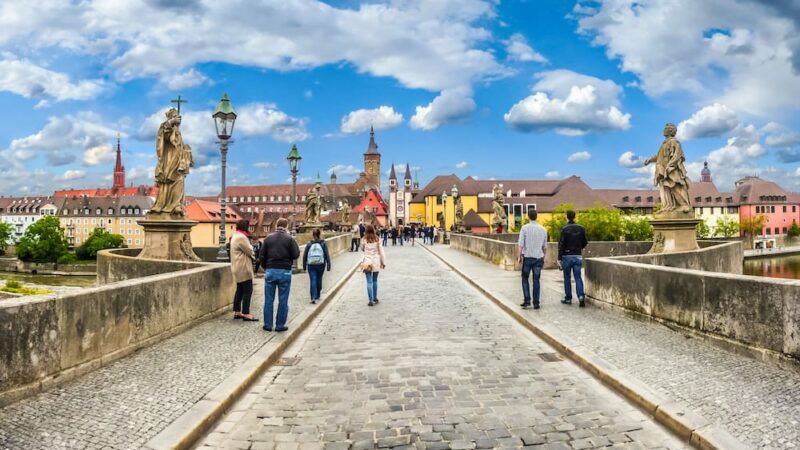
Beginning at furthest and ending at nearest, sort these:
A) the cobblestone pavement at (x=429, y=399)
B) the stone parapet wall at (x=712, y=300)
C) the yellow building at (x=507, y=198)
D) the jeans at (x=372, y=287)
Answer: the yellow building at (x=507, y=198)
the jeans at (x=372, y=287)
the stone parapet wall at (x=712, y=300)
the cobblestone pavement at (x=429, y=399)

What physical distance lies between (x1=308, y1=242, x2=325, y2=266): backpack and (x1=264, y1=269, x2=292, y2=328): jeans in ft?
10.1

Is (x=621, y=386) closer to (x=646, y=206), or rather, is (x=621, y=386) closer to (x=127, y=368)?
(x=127, y=368)

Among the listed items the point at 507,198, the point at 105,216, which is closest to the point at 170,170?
the point at 507,198

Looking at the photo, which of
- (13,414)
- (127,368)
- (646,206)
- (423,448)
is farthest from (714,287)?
(646,206)

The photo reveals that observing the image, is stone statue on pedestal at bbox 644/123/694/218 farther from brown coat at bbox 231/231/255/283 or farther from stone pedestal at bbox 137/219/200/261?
stone pedestal at bbox 137/219/200/261

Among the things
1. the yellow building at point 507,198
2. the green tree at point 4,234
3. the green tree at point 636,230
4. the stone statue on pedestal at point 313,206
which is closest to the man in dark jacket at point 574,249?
the stone statue on pedestal at point 313,206

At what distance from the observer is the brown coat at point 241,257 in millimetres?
8773

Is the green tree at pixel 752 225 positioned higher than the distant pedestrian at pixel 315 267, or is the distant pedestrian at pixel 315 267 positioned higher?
the green tree at pixel 752 225

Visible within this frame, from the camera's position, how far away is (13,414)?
174 inches

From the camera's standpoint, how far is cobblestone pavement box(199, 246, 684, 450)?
4277mm

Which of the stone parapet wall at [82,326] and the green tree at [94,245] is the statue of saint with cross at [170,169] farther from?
the green tree at [94,245]

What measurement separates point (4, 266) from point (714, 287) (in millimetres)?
107678

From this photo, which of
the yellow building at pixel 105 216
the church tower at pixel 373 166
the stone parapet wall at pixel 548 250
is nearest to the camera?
the stone parapet wall at pixel 548 250

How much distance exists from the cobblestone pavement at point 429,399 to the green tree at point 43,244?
317ft
